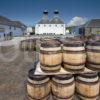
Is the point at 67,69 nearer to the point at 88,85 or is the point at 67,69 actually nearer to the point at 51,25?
the point at 88,85

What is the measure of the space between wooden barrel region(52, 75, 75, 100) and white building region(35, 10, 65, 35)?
54174 mm

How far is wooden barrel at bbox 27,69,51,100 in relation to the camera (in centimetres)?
365

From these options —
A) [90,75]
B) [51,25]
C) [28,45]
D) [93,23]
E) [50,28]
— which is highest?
[51,25]

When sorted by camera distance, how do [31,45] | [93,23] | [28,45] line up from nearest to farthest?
[31,45] < [28,45] < [93,23]

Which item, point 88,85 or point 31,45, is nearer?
point 88,85

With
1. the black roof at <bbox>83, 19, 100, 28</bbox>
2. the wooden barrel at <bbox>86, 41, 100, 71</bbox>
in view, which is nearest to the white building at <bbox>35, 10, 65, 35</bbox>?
the black roof at <bbox>83, 19, 100, 28</bbox>

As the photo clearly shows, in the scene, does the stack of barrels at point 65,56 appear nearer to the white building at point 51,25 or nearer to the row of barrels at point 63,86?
the row of barrels at point 63,86

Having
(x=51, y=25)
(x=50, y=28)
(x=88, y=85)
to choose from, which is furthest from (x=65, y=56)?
(x=51, y=25)

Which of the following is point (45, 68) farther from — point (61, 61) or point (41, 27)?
point (41, 27)

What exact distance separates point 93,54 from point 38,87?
1.69 metres

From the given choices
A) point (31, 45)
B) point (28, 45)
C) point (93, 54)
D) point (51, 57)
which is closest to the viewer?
point (51, 57)

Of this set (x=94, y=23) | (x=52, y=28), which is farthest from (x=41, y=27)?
(x=94, y=23)

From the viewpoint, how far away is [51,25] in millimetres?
57875

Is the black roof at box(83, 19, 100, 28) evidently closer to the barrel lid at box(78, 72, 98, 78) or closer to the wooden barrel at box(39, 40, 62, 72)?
the barrel lid at box(78, 72, 98, 78)
